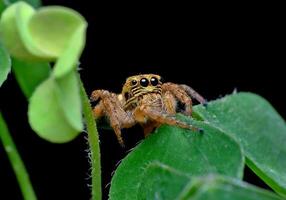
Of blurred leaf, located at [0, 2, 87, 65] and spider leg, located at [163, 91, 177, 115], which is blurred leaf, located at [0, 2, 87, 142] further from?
spider leg, located at [163, 91, 177, 115]

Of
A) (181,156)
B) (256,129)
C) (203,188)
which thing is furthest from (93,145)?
(256,129)

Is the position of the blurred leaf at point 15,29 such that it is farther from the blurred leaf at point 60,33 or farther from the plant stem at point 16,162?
the plant stem at point 16,162

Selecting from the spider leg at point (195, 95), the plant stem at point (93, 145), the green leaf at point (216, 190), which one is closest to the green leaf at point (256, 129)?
the spider leg at point (195, 95)

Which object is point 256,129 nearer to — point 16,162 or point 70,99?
point 16,162

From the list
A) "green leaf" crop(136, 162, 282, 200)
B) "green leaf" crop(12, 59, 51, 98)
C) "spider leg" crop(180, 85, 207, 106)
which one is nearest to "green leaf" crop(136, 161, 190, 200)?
"green leaf" crop(136, 162, 282, 200)

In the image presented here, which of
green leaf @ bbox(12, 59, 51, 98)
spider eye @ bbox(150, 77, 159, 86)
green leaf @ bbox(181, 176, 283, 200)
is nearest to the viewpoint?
green leaf @ bbox(181, 176, 283, 200)

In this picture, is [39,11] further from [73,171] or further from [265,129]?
[73,171]
